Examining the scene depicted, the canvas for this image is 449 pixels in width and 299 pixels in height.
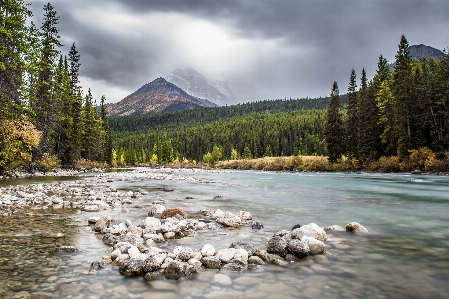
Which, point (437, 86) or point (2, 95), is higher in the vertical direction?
point (437, 86)

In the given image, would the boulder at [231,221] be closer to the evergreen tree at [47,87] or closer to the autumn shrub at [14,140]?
the autumn shrub at [14,140]

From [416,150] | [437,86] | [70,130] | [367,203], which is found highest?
[437,86]

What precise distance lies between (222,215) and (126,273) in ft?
15.0

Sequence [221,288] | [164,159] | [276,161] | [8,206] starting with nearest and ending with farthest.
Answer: [221,288], [8,206], [276,161], [164,159]

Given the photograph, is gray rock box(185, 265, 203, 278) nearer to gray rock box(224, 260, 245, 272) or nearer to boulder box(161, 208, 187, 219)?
gray rock box(224, 260, 245, 272)

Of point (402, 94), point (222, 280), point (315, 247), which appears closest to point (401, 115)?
point (402, 94)

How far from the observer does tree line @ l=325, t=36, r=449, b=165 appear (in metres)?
38.9

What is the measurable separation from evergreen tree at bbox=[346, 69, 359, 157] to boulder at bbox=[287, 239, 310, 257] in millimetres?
46435

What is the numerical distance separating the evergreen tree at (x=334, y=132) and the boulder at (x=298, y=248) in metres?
47.9

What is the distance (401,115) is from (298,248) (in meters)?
42.9

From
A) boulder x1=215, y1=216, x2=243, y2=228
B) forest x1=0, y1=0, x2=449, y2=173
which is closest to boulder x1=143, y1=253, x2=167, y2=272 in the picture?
boulder x1=215, y1=216, x2=243, y2=228

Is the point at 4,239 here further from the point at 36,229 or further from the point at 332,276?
the point at 332,276

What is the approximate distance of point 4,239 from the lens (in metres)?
6.45

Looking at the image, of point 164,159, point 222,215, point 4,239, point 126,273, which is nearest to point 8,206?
point 4,239
